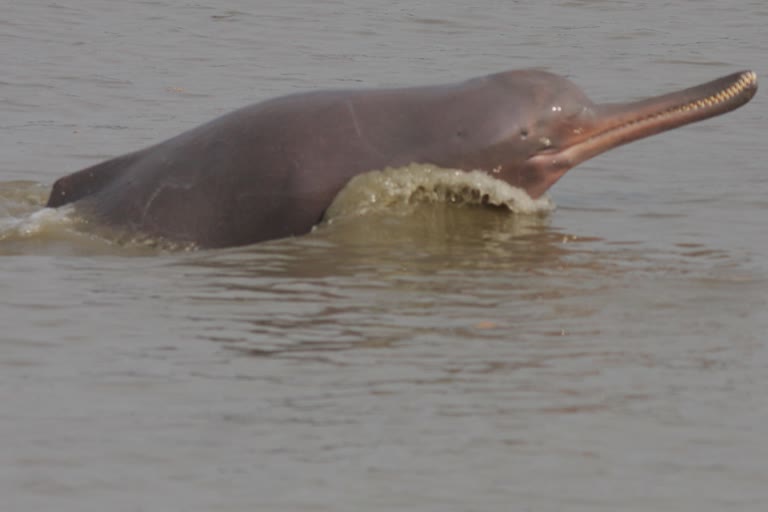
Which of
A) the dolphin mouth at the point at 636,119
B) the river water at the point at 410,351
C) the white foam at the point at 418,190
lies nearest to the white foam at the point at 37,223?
the river water at the point at 410,351

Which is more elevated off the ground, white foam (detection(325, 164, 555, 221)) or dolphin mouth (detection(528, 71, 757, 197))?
dolphin mouth (detection(528, 71, 757, 197))

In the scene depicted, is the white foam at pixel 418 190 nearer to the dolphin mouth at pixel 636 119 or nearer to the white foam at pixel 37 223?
the dolphin mouth at pixel 636 119

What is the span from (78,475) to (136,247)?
4.03m

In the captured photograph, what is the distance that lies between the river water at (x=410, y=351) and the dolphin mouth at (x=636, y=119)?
0.44 meters

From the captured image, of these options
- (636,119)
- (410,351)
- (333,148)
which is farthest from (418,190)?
(410,351)

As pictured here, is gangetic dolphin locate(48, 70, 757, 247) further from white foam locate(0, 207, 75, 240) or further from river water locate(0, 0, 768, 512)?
river water locate(0, 0, 768, 512)

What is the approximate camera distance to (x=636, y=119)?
10.2 m

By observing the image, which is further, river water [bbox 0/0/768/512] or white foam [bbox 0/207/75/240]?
white foam [bbox 0/207/75/240]

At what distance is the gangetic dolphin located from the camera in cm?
958

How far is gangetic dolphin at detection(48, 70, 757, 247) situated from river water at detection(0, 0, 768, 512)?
0.25 m

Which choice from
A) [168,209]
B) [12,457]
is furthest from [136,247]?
[12,457]

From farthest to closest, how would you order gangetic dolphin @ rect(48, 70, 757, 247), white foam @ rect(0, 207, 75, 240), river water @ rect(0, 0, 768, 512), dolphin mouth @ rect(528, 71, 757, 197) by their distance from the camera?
dolphin mouth @ rect(528, 71, 757, 197), white foam @ rect(0, 207, 75, 240), gangetic dolphin @ rect(48, 70, 757, 247), river water @ rect(0, 0, 768, 512)

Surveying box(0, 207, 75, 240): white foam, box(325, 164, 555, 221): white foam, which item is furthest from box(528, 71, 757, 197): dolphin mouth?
box(0, 207, 75, 240): white foam

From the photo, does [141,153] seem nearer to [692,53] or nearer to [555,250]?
[555,250]
